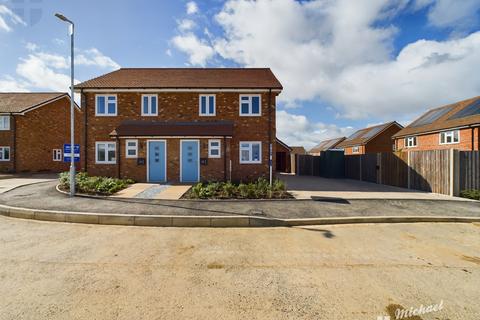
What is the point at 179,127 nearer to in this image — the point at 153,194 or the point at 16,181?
the point at 153,194

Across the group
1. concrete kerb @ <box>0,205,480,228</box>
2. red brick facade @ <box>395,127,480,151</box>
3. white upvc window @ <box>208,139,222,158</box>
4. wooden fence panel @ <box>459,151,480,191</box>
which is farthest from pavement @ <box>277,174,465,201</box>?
red brick facade @ <box>395,127,480,151</box>

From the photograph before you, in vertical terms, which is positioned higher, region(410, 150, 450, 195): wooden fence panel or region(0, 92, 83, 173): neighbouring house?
region(0, 92, 83, 173): neighbouring house

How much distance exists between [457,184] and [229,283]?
42.5 ft

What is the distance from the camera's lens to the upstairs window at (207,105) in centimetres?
1362

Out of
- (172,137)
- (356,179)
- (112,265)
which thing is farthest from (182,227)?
(356,179)

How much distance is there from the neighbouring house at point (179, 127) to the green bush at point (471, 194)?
9702mm

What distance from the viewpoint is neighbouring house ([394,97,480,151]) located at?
1554 cm

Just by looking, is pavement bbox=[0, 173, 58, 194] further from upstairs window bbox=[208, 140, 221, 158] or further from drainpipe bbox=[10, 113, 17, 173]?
upstairs window bbox=[208, 140, 221, 158]

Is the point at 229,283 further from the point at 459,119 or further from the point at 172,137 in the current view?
the point at 459,119

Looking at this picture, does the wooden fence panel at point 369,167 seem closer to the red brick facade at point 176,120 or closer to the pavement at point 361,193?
the pavement at point 361,193

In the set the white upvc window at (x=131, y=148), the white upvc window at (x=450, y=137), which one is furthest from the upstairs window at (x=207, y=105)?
the white upvc window at (x=450, y=137)

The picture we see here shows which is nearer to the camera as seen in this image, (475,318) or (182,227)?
(475,318)

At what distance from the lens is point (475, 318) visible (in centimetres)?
268

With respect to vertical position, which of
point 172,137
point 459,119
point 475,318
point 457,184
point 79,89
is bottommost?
point 475,318
